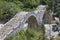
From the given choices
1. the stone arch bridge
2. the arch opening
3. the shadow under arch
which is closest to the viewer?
the stone arch bridge

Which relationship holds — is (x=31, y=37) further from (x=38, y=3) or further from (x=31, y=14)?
(x=38, y=3)

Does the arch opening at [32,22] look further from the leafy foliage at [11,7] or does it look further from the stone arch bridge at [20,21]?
the leafy foliage at [11,7]

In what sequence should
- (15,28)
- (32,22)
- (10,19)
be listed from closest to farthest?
1. (15,28)
2. (10,19)
3. (32,22)

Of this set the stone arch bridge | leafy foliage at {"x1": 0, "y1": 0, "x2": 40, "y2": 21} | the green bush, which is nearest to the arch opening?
the stone arch bridge

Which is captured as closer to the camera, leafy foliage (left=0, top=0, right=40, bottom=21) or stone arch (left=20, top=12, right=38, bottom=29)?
leafy foliage (left=0, top=0, right=40, bottom=21)

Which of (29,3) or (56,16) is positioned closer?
(29,3)

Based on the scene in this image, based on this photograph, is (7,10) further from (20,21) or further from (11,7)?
(20,21)

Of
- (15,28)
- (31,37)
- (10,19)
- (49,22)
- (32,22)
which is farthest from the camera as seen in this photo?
(49,22)

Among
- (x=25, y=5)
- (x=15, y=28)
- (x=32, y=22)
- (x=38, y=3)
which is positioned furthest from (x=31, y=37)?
(x=38, y=3)

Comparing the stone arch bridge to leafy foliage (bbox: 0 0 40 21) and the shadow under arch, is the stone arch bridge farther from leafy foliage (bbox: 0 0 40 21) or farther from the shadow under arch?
leafy foliage (bbox: 0 0 40 21)

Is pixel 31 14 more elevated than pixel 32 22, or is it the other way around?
pixel 31 14
